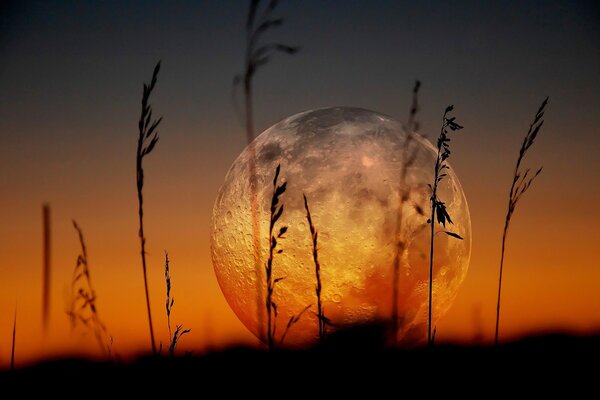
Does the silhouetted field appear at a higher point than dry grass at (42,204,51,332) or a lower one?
lower

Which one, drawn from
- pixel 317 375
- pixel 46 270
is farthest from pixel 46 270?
pixel 317 375

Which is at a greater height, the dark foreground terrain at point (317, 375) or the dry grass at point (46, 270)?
the dry grass at point (46, 270)

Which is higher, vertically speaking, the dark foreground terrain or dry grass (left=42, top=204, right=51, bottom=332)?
dry grass (left=42, top=204, right=51, bottom=332)

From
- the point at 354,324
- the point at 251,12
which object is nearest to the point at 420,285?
the point at 354,324

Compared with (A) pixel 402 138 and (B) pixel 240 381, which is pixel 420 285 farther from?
(B) pixel 240 381

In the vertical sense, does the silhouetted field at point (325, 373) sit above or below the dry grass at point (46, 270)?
below

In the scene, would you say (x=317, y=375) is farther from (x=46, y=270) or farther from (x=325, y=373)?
(x=46, y=270)

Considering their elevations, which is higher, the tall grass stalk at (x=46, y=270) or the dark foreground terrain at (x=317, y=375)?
the tall grass stalk at (x=46, y=270)
